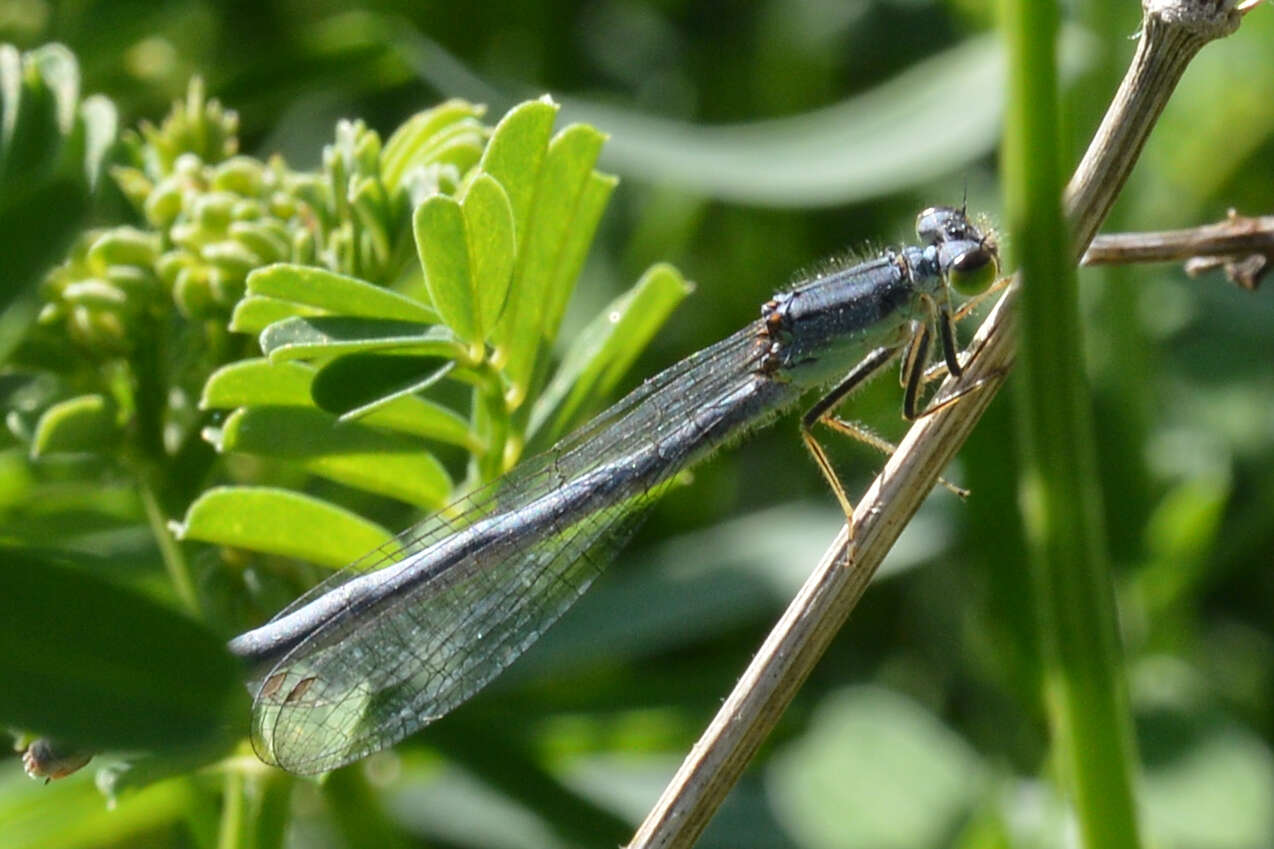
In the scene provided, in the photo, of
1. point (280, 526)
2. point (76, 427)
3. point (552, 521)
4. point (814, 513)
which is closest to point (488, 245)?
point (280, 526)

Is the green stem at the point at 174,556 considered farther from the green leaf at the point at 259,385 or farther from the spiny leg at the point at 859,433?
the spiny leg at the point at 859,433

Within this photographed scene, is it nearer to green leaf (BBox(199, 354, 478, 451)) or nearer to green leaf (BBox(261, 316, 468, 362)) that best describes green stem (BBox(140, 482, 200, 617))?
green leaf (BBox(199, 354, 478, 451))

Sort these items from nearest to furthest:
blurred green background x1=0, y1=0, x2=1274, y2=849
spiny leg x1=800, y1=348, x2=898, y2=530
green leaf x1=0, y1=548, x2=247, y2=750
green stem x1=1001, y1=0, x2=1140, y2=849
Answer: green leaf x1=0, y1=548, x2=247, y2=750 → green stem x1=1001, y1=0, x2=1140, y2=849 → spiny leg x1=800, y1=348, x2=898, y2=530 → blurred green background x1=0, y1=0, x2=1274, y2=849

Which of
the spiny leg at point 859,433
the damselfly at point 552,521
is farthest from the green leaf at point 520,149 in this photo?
the spiny leg at point 859,433

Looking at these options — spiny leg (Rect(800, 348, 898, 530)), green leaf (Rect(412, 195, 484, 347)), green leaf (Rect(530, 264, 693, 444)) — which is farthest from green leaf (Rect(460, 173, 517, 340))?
spiny leg (Rect(800, 348, 898, 530))

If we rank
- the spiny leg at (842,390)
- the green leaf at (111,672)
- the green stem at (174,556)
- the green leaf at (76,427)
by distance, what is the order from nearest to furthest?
the green leaf at (111,672) < the green leaf at (76,427) < the green stem at (174,556) < the spiny leg at (842,390)

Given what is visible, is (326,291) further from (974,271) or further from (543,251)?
(974,271)

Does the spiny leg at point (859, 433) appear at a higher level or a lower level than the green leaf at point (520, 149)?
lower
